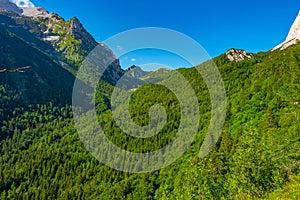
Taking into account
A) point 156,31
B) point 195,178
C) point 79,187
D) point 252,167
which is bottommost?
point 79,187

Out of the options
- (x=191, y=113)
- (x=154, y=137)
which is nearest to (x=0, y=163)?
(x=154, y=137)

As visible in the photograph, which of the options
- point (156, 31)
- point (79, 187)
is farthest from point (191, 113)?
point (156, 31)

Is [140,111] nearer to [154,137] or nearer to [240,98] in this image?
[154,137]

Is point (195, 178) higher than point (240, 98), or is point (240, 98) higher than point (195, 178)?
point (240, 98)

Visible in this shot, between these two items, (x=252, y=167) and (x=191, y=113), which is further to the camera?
(x=191, y=113)

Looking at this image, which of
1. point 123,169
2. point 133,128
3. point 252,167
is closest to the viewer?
point 252,167

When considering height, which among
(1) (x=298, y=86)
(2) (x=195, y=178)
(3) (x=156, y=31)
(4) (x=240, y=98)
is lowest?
(2) (x=195, y=178)

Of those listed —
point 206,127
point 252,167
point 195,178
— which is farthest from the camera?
point 206,127

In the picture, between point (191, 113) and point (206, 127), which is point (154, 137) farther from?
point (206, 127)

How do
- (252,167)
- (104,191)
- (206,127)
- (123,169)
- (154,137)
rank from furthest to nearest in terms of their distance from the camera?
(154,137), (123,169), (104,191), (206,127), (252,167)
